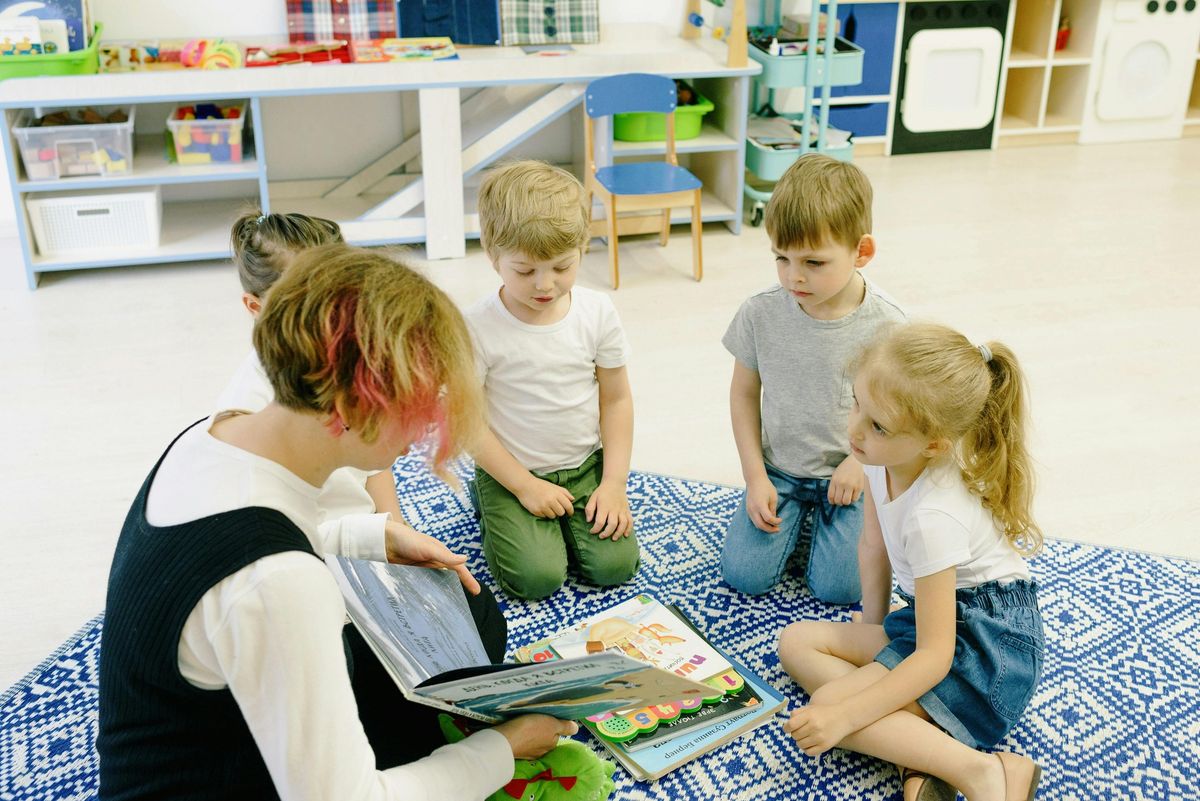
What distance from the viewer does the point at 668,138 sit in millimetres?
3260

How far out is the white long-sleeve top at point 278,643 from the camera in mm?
934

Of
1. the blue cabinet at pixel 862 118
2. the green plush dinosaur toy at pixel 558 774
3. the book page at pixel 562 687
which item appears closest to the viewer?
the book page at pixel 562 687

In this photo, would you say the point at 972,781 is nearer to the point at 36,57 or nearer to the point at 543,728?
the point at 543,728

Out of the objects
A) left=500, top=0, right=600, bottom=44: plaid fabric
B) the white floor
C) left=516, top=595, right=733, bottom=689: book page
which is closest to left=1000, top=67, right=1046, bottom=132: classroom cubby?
the white floor

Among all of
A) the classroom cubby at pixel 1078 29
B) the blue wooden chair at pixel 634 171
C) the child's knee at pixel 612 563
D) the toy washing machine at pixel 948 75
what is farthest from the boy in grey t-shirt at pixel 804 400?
the classroom cubby at pixel 1078 29

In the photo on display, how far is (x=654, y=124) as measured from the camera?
11.2 feet

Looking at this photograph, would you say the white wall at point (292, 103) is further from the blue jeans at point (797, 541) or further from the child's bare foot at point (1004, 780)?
the child's bare foot at point (1004, 780)

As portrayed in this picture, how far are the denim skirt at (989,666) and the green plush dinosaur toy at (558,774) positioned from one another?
16.6 inches

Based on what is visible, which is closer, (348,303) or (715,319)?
(348,303)

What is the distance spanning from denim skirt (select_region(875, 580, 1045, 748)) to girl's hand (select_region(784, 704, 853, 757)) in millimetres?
112

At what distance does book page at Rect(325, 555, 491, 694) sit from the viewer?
1212 mm

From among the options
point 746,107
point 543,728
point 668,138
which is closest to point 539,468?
point 543,728

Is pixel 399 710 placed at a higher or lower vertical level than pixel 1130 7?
lower

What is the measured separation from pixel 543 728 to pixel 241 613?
46 centimetres
